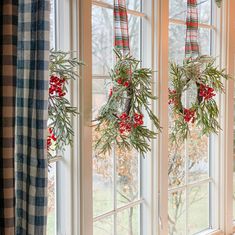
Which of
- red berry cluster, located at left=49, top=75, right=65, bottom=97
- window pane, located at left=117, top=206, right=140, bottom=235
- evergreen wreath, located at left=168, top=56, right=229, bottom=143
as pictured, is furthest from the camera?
evergreen wreath, located at left=168, top=56, right=229, bottom=143

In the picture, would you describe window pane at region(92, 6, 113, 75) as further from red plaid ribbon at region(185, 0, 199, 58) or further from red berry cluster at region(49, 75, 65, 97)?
red plaid ribbon at region(185, 0, 199, 58)

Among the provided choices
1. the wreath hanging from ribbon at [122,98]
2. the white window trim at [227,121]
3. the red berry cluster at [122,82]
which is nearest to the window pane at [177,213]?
the white window trim at [227,121]

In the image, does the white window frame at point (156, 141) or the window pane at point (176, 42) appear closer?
the white window frame at point (156, 141)

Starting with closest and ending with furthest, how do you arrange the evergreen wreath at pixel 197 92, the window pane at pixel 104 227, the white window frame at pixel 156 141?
the white window frame at pixel 156 141 < the window pane at pixel 104 227 < the evergreen wreath at pixel 197 92

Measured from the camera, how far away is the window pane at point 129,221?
5.76ft

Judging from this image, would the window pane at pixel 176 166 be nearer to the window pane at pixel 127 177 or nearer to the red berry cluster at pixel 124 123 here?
the window pane at pixel 127 177

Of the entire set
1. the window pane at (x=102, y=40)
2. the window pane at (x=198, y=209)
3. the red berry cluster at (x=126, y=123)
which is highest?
the window pane at (x=102, y=40)

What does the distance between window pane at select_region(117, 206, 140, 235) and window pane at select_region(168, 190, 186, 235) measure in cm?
27

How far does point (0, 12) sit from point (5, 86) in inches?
7.9

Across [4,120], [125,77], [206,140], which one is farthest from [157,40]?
[4,120]

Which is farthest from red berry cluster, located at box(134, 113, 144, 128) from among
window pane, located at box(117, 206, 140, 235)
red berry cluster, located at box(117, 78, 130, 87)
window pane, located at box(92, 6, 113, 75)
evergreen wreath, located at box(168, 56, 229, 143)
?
window pane, located at box(117, 206, 140, 235)

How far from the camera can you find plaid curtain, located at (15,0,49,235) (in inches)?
38.5

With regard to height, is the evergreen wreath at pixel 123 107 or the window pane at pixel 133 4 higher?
the window pane at pixel 133 4

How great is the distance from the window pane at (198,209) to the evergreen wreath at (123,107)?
81cm
